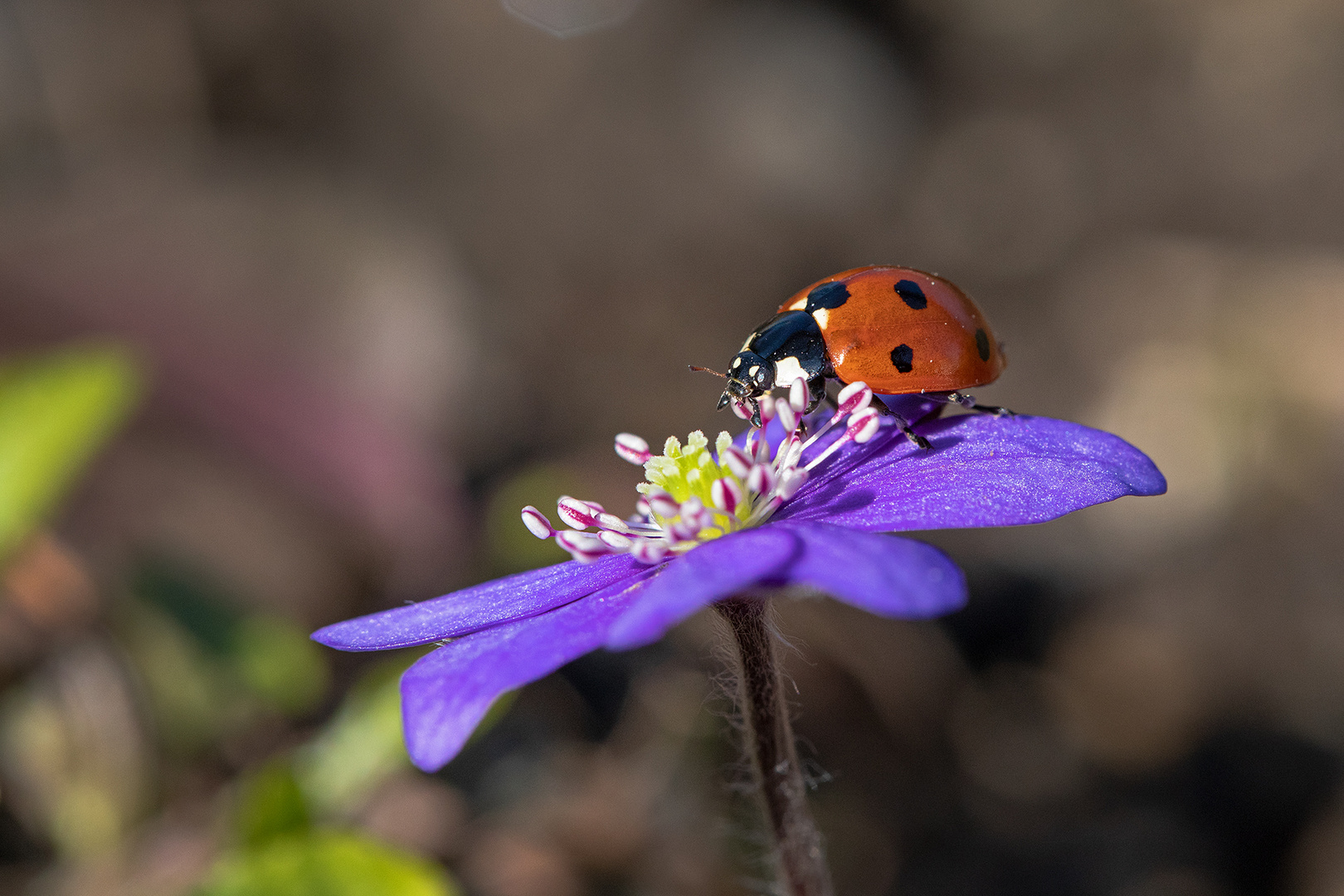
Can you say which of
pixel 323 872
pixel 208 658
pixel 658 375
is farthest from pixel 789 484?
pixel 658 375

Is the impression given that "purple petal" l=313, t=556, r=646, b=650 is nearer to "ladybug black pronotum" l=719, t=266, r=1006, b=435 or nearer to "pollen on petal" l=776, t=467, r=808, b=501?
"pollen on petal" l=776, t=467, r=808, b=501

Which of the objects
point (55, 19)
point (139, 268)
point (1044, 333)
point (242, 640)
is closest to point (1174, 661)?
point (1044, 333)

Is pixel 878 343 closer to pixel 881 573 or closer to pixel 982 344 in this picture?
pixel 982 344

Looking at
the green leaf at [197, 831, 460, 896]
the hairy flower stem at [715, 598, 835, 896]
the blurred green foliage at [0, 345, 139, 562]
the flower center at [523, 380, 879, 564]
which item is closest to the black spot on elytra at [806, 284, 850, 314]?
the flower center at [523, 380, 879, 564]

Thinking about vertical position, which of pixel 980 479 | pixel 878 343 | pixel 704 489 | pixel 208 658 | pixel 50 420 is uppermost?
pixel 878 343

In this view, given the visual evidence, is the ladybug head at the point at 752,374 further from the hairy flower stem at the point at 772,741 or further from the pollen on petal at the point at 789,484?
the hairy flower stem at the point at 772,741

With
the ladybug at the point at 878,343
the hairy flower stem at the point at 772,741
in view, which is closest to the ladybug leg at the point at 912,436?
the ladybug at the point at 878,343
